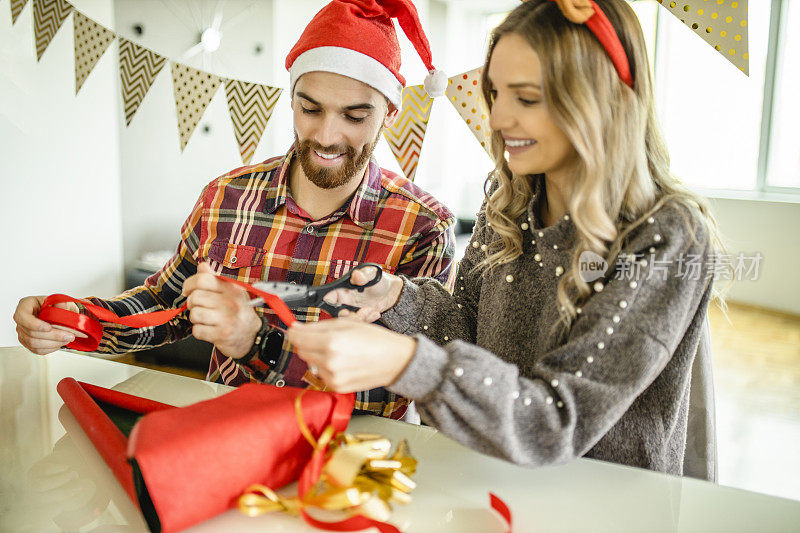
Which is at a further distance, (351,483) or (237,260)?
(237,260)

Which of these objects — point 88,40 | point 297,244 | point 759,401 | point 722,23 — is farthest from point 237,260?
point 759,401

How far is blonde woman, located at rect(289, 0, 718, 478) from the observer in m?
0.84

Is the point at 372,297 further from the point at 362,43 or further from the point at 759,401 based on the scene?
the point at 759,401

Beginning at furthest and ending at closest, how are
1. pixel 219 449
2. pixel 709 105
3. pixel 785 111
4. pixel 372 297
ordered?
1. pixel 709 105
2. pixel 785 111
3. pixel 372 297
4. pixel 219 449

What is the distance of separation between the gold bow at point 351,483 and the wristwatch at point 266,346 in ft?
1.62

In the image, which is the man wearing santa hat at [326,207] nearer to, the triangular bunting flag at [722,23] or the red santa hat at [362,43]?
the red santa hat at [362,43]

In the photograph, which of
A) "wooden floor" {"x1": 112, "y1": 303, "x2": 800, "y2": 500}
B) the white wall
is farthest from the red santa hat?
the white wall

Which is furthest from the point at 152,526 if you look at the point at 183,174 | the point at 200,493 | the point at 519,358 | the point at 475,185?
the point at 475,185

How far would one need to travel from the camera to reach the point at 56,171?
3.08 m

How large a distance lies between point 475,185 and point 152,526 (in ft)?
23.8

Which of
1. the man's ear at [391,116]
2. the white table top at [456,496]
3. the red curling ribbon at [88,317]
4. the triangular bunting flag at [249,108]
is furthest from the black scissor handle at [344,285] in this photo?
the triangular bunting flag at [249,108]

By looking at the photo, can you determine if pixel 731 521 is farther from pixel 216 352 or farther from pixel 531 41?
pixel 216 352

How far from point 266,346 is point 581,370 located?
0.70 m

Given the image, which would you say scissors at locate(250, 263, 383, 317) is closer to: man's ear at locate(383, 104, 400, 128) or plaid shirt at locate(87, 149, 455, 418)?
plaid shirt at locate(87, 149, 455, 418)
